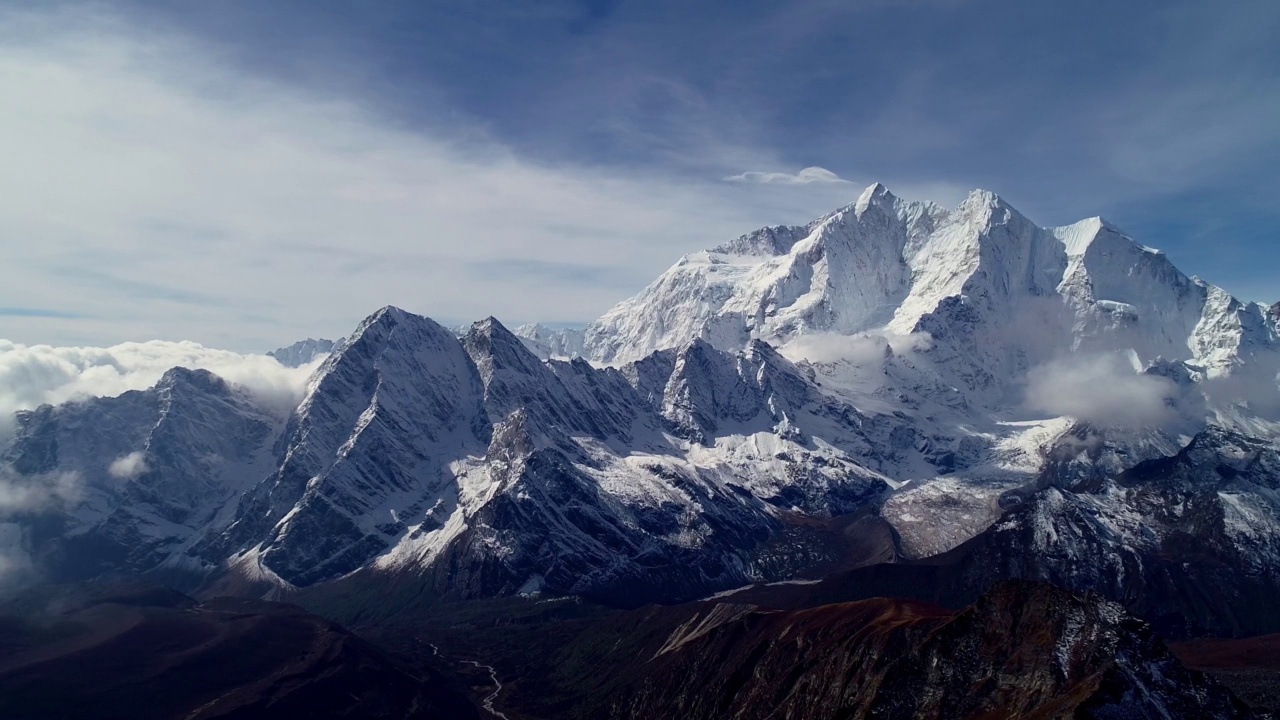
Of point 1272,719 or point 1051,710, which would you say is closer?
point 1051,710

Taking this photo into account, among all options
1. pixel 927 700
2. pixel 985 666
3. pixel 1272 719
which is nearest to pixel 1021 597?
pixel 985 666

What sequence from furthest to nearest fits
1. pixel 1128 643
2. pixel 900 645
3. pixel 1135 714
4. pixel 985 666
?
pixel 900 645, pixel 985 666, pixel 1128 643, pixel 1135 714

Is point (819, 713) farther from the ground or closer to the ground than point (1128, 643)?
closer to the ground

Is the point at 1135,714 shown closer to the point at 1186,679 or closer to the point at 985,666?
the point at 1186,679

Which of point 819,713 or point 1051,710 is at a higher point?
point 1051,710

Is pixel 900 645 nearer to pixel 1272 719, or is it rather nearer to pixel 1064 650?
pixel 1064 650

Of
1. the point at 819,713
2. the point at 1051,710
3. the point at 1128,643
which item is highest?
the point at 1128,643

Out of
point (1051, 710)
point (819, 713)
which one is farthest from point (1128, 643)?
point (819, 713)

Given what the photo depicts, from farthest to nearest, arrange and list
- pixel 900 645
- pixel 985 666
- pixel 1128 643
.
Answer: pixel 900 645, pixel 985 666, pixel 1128 643

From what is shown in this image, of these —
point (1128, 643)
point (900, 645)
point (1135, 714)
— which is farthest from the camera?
point (900, 645)
